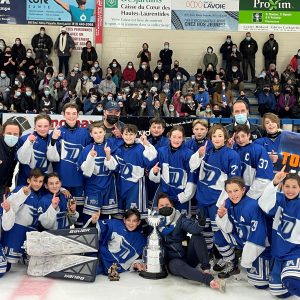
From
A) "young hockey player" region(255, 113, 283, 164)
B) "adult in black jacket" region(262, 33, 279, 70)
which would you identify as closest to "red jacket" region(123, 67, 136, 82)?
"adult in black jacket" region(262, 33, 279, 70)

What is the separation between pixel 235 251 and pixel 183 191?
726mm

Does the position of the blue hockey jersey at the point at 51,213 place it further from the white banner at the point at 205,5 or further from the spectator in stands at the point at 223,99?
the white banner at the point at 205,5

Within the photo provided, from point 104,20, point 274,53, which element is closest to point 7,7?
point 104,20

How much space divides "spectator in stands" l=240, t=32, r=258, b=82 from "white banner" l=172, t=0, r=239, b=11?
98cm

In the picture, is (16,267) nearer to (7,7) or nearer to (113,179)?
(113,179)

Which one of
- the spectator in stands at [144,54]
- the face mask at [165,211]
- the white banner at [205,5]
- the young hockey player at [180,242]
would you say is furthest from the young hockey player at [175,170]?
the white banner at [205,5]

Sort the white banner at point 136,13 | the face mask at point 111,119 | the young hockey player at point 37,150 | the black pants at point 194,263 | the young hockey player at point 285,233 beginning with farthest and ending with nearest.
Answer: the white banner at point 136,13 < the face mask at point 111,119 < the young hockey player at point 37,150 < the black pants at point 194,263 < the young hockey player at point 285,233

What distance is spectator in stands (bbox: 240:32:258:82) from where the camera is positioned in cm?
1537

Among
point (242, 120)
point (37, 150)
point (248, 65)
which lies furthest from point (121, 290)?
point (248, 65)

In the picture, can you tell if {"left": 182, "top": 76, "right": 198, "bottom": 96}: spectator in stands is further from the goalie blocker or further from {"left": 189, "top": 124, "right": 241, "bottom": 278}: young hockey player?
the goalie blocker

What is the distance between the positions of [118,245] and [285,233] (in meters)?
1.45

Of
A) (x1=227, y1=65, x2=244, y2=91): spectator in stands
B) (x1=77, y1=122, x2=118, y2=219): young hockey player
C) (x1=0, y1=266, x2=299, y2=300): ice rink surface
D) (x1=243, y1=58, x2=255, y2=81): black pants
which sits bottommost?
(x1=0, y1=266, x2=299, y2=300): ice rink surface

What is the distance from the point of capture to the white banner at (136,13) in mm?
15391

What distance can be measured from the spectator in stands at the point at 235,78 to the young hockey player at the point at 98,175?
34.1ft
